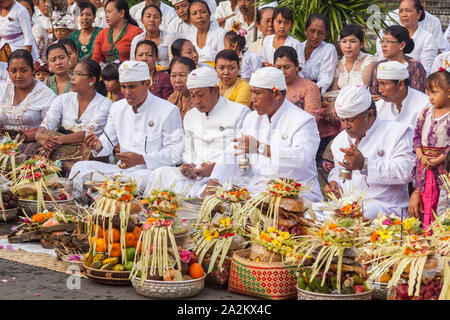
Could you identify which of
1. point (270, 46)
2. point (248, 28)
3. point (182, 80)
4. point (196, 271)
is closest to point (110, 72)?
point (182, 80)

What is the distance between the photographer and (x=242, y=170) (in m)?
6.79

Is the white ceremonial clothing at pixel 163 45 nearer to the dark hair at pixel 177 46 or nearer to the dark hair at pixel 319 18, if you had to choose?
the dark hair at pixel 177 46

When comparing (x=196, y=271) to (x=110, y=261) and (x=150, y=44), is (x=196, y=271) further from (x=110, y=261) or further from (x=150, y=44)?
(x=150, y=44)

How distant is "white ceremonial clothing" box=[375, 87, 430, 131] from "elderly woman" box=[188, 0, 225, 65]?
8.99ft

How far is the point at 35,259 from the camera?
585cm

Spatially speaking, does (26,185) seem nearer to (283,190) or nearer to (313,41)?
(283,190)

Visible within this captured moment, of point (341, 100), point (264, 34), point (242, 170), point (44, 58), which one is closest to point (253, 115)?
point (242, 170)

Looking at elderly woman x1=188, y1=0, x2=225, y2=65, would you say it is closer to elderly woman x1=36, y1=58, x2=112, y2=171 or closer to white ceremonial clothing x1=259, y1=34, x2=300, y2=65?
white ceremonial clothing x1=259, y1=34, x2=300, y2=65

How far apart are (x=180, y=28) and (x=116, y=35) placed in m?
0.81

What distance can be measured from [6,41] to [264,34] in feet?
11.9

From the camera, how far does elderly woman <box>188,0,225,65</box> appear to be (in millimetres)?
9375

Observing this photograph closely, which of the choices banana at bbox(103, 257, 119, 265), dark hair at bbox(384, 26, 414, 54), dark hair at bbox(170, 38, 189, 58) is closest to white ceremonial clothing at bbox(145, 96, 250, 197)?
dark hair at bbox(170, 38, 189, 58)

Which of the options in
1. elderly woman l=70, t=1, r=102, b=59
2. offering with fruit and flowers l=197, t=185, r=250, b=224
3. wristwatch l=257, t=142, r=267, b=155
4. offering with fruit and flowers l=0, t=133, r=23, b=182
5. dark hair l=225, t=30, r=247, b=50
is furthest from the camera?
elderly woman l=70, t=1, r=102, b=59

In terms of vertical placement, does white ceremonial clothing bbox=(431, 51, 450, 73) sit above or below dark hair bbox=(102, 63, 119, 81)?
above
